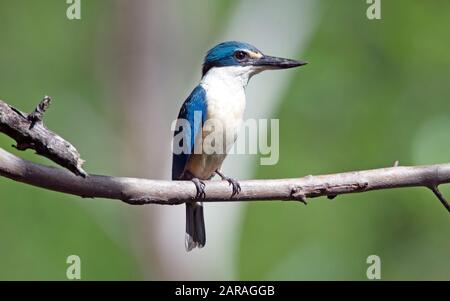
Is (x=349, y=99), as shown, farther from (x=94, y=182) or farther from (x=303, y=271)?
(x=94, y=182)

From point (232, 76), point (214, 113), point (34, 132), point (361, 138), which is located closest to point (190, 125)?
point (214, 113)

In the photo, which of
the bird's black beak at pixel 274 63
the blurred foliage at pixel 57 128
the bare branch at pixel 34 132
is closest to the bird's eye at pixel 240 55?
the bird's black beak at pixel 274 63

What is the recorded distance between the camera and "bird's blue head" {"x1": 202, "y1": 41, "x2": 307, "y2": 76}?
591 centimetres

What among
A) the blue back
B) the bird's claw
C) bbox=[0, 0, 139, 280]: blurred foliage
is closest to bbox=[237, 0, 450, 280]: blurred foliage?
bbox=[0, 0, 139, 280]: blurred foliage

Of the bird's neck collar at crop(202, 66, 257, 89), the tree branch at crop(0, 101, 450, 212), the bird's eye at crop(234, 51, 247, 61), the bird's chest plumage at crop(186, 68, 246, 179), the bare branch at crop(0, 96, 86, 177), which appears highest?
the bird's eye at crop(234, 51, 247, 61)

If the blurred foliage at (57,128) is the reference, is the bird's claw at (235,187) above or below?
below

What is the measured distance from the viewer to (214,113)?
223 inches

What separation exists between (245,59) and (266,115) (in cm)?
377

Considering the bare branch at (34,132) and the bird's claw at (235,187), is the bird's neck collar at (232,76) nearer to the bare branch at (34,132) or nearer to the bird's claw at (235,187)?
the bird's claw at (235,187)

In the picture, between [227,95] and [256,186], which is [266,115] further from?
[256,186]

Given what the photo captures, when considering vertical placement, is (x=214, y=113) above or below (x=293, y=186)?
above

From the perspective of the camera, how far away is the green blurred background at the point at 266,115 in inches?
359

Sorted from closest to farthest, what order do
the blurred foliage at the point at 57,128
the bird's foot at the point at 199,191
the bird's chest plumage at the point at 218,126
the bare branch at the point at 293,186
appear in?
1. the bare branch at the point at 293,186
2. the bird's foot at the point at 199,191
3. the bird's chest plumage at the point at 218,126
4. the blurred foliage at the point at 57,128

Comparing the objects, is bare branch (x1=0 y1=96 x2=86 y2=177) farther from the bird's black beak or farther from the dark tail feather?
the bird's black beak
